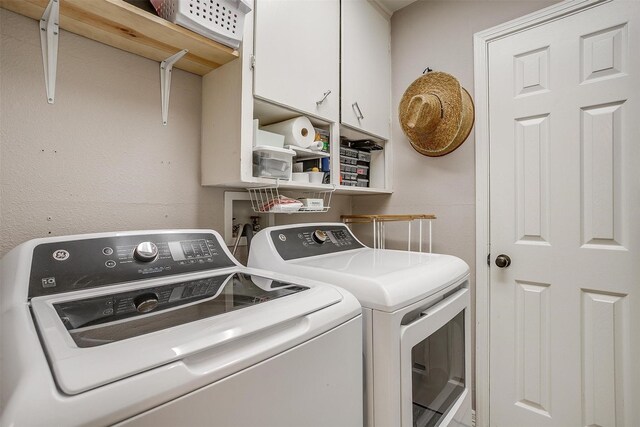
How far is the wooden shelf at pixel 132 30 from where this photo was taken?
939 mm

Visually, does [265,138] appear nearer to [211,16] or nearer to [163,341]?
[211,16]

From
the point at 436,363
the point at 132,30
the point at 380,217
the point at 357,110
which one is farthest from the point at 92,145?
the point at 436,363

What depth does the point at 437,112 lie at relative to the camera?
171 cm

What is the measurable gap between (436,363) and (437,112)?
1243 millimetres

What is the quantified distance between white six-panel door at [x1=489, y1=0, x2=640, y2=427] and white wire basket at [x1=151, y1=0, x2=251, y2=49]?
140 centimetres

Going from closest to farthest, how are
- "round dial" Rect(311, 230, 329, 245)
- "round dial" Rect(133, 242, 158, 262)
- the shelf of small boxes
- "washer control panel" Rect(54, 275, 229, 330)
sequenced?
1. "washer control panel" Rect(54, 275, 229, 330)
2. "round dial" Rect(133, 242, 158, 262)
3. "round dial" Rect(311, 230, 329, 245)
4. the shelf of small boxes

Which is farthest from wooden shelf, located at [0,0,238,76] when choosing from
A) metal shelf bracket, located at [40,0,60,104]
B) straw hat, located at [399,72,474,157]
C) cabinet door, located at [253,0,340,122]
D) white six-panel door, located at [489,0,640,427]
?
white six-panel door, located at [489,0,640,427]

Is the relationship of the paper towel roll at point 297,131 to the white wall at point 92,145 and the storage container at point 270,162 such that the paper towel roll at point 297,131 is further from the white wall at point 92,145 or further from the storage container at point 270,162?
the white wall at point 92,145

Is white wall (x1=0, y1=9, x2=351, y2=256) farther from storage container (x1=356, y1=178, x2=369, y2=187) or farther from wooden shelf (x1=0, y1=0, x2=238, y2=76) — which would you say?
storage container (x1=356, y1=178, x2=369, y2=187)

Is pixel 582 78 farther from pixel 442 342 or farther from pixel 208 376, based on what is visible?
pixel 208 376

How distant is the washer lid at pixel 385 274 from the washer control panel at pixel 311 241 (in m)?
0.05

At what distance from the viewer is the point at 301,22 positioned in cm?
142

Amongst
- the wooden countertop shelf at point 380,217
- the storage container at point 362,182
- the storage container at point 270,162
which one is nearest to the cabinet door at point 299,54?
the storage container at point 270,162

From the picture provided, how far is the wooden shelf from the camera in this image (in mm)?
939
